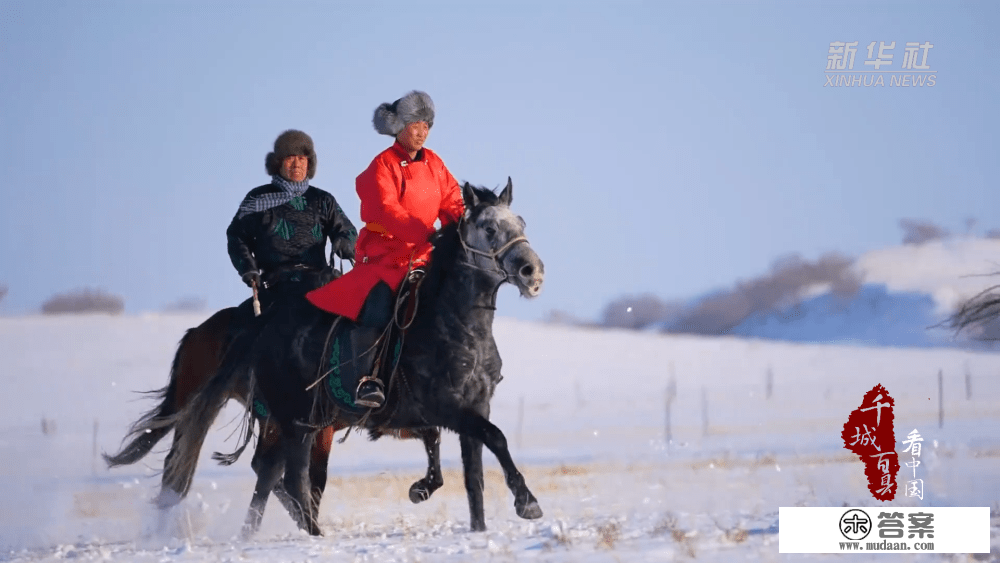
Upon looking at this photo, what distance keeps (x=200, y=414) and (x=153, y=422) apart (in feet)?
3.30

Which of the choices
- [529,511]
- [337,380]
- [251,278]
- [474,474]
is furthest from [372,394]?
[251,278]

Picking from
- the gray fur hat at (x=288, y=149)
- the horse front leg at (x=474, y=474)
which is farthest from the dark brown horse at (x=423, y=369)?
the gray fur hat at (x=288, y=149)

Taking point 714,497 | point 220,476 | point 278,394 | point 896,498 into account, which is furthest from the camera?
point 220,476

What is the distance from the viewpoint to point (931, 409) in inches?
941

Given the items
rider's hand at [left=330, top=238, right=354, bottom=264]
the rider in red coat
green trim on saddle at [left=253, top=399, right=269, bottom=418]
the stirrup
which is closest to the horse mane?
the rider in red coat

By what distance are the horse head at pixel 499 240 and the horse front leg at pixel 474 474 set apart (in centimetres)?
110

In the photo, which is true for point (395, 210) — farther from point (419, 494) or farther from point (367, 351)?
point (419, 494)

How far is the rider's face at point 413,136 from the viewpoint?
28.4 ft

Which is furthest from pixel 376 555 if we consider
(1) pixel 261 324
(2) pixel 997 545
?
(2) pixel 997 545

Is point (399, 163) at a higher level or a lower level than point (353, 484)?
higher

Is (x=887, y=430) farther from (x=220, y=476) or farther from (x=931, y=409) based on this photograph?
(x=931, y=409)

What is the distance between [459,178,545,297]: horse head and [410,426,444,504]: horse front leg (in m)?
1.58

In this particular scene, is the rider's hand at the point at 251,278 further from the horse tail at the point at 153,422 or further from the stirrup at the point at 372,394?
the stirrup at the point at 372,394

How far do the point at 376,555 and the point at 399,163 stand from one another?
2.65 m
